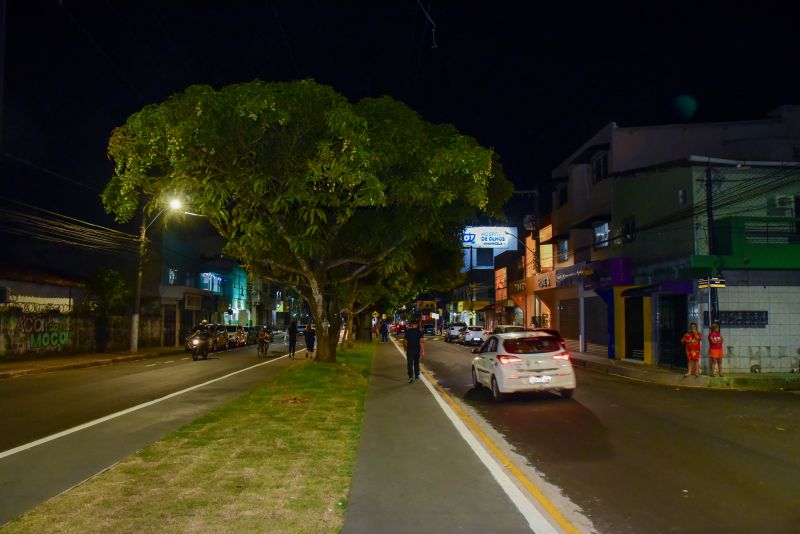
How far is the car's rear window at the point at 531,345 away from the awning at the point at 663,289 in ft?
29.3

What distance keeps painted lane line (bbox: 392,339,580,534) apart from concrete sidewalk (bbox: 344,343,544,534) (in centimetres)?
8

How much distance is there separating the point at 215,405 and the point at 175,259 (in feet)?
130

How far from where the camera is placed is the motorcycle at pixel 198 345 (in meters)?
28.7

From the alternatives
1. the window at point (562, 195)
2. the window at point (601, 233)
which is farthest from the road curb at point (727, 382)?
the window at point (562, 195)

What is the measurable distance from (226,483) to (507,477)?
305 centimetres

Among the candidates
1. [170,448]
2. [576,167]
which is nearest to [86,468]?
[170,448]

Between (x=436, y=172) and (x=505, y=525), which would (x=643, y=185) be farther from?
(x=505, y=525)

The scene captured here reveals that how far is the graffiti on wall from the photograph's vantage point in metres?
26.2

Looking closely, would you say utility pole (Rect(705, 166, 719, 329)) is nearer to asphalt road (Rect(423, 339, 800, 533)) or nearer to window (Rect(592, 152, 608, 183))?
asphalt road (Rect(423, 339, 800, 533))

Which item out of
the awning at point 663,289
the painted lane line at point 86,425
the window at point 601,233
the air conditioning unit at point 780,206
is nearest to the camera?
the painted lane line at point 86,425

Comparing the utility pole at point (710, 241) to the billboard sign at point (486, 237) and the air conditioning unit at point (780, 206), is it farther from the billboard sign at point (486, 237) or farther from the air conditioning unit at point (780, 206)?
the billboard sign at point (486, 237)

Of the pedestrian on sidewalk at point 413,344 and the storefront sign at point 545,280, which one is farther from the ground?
the storefront sign at point 545,280

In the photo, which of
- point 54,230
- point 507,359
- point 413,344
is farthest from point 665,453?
point 54,230

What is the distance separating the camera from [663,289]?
878 inches
